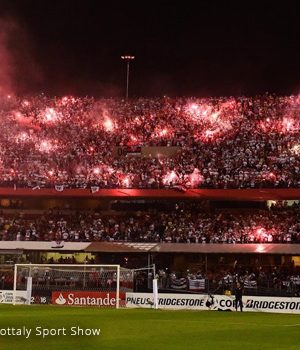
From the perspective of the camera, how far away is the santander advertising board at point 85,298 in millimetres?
31266

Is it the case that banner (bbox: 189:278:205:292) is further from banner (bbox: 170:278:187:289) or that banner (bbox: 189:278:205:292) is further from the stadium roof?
the stadium roof

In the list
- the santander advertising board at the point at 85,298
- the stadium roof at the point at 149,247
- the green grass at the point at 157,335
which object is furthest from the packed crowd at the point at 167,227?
the green grass at the point at 157,335

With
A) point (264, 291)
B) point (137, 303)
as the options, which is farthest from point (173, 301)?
point (264, 291)

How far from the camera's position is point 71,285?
3212 cm

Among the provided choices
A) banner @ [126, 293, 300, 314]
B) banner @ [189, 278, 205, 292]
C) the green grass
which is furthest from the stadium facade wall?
the green grass

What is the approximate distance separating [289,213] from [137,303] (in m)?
13.0

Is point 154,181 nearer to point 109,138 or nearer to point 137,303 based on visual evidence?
point 109,138

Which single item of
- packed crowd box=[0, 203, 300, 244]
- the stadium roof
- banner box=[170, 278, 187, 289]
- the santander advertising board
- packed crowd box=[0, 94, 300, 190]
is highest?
packed crowd box=[0, 94, 300, 190]

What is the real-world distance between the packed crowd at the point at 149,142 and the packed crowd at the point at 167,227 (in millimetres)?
2223

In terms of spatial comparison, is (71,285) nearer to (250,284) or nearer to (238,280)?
(238,280)

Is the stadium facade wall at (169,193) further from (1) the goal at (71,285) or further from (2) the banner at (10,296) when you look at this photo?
(2) the banner at (10,296)

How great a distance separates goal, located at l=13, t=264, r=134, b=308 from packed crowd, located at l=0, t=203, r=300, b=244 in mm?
7263

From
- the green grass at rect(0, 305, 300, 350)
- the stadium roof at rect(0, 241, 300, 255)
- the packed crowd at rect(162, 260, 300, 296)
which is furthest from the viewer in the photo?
the stadium roof at rect(0, 241, 300, 255)

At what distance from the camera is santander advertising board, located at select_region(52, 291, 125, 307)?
31266mm
